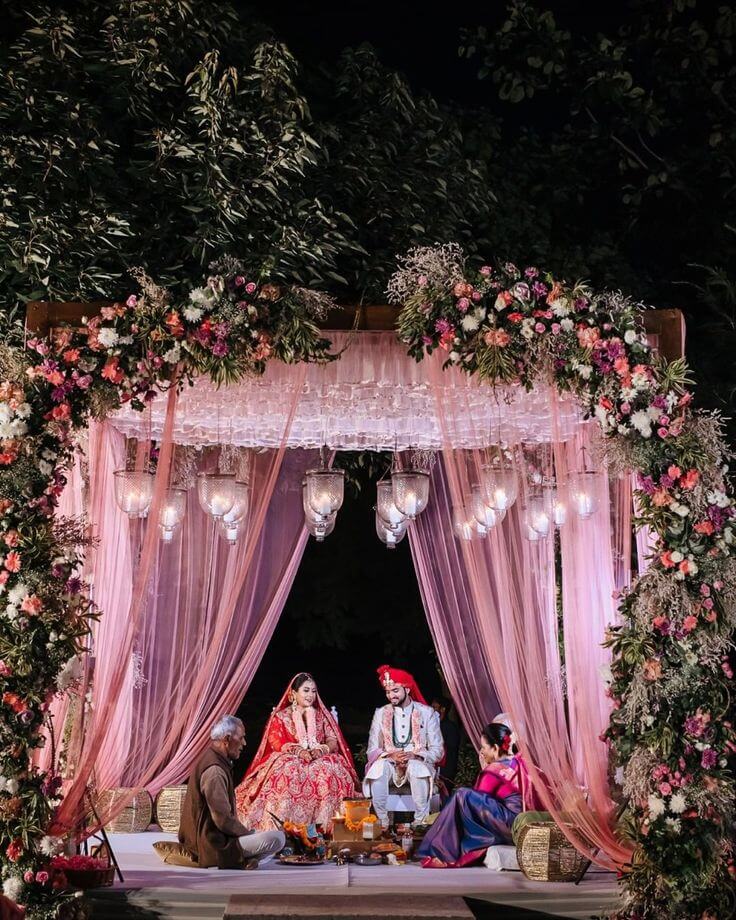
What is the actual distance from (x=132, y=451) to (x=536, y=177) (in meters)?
6.22

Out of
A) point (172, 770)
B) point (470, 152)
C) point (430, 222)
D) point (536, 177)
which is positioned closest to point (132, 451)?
point (172, 770)

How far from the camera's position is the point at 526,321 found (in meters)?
5.54

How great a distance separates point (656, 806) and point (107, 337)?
3322 mm

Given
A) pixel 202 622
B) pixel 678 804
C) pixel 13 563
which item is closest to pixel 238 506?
pixel 202 622

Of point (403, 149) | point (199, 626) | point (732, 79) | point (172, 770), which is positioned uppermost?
point (732, 79)

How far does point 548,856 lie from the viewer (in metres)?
6.50

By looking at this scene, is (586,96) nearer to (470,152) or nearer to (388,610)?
(470,152)

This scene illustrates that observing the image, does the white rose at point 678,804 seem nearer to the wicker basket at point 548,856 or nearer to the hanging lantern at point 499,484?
the wicker basket at point 548,856

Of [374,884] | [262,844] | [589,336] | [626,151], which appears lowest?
[374,884]

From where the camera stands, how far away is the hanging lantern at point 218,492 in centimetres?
654

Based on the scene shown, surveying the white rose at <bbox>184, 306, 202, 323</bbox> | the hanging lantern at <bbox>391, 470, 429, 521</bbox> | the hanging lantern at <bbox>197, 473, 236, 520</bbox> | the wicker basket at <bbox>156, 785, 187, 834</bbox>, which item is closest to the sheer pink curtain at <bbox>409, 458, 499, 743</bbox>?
the hanging lantern at <bbox>391, 470, 429, 521</bbox>

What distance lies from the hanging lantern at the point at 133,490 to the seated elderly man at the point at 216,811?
156cm

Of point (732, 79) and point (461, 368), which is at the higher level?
point (732, 79)

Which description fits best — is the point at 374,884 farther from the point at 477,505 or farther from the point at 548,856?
the point at 477,505
